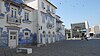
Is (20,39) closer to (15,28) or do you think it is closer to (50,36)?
(15,28)

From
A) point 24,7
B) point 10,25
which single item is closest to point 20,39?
point 10,25

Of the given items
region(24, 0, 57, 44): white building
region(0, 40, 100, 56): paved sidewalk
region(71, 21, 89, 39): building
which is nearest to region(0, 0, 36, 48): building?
region(24, 0, 57, 44): white building

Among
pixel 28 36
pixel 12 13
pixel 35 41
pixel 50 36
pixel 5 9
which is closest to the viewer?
pixel 5 9

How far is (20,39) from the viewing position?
23.4 m

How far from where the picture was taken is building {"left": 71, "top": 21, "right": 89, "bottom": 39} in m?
74.2

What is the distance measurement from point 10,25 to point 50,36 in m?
16.8

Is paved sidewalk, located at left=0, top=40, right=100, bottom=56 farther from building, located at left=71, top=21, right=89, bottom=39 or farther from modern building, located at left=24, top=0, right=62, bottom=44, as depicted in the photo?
building, located at left=71, top=21, right=89, bottom=39

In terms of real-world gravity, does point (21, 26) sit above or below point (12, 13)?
below

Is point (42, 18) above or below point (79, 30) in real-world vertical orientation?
above

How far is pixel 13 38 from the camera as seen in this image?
21.8 m

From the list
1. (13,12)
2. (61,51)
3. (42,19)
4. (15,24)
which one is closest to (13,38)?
(15,24)

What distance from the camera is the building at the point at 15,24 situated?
19641 mm

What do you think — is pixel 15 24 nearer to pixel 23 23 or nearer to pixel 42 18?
pixel 23 23

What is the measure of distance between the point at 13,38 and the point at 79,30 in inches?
2284
